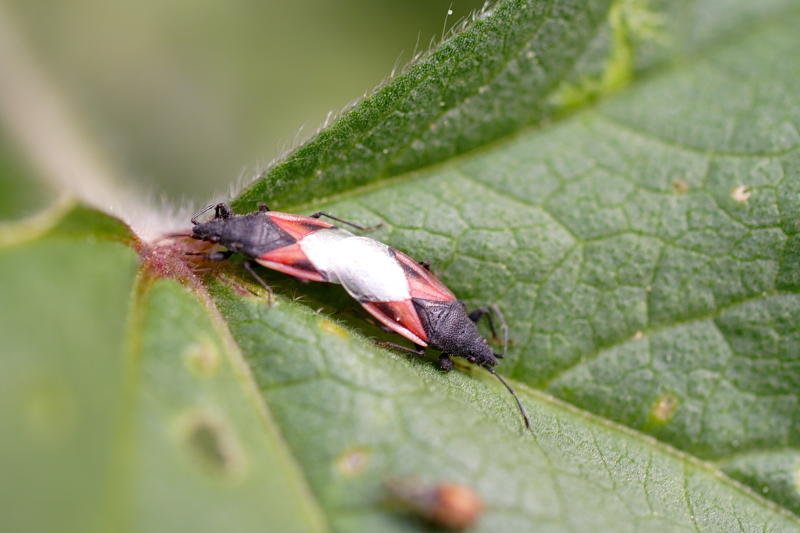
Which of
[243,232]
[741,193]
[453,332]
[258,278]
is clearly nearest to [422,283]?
[453,332]

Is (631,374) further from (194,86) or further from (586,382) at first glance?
(194,86)

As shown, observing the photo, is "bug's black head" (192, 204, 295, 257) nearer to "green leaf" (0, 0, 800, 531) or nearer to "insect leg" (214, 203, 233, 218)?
"insect leg" (214, 203, 233, 218)

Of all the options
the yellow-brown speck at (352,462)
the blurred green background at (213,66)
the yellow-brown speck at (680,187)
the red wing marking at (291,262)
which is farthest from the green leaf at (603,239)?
the blurred green background at (213,66)

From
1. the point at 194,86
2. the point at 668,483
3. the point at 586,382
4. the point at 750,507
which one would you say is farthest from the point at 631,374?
the point at 194,86

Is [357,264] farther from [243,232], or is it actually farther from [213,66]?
[213,66]

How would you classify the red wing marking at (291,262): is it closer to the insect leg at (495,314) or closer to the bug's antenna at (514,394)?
the insect leg at (495,314)

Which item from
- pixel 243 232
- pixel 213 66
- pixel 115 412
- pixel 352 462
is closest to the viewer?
pixel 115 412
